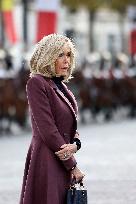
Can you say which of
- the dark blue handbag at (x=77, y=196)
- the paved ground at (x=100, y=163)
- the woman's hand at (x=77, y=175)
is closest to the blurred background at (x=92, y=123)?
the paved ground at (x=100, y=163)

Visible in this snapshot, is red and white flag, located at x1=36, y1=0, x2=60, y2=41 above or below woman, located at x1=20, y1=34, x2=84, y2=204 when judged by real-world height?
above

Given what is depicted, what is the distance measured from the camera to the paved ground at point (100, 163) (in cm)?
1198

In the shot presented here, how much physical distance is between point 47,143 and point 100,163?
8774 millimetres

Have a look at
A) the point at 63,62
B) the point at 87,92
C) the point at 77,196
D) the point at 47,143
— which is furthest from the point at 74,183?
the point at 87,92

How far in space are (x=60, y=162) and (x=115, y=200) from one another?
4360 millimetres

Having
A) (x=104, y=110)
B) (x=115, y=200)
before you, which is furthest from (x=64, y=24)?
(x=115, y=200)

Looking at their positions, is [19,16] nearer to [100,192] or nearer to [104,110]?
[104,110]

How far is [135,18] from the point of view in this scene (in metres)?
39.8

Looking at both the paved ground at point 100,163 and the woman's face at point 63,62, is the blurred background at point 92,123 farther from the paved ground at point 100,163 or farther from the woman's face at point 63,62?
the woman's face at point 63,62

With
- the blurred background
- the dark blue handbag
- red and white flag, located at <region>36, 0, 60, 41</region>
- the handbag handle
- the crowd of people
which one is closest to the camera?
the dark blue handbag

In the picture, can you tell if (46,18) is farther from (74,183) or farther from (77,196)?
(77,196)

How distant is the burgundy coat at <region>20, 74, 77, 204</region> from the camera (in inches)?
275

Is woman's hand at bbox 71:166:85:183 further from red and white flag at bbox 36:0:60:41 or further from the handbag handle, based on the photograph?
red and white flag at bbox 36:0:60:41

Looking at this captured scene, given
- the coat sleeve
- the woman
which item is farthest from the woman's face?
the coat sleeve
